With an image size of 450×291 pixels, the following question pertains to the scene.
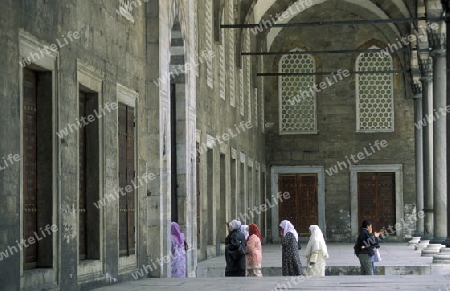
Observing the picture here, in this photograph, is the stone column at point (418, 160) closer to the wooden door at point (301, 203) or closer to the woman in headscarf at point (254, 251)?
the wooden door at point (301, 203)

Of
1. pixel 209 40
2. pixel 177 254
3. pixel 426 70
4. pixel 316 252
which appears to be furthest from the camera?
pixel 426 70

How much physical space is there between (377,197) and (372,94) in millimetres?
3323

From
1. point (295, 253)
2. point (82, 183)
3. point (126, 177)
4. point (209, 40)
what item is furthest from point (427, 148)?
point (82, 183)

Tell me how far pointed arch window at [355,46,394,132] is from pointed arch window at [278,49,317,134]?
145cm

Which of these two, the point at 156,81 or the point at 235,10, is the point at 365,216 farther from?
the point at 156,81

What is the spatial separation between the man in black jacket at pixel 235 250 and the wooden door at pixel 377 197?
1850 centimetres

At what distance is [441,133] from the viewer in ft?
68.9

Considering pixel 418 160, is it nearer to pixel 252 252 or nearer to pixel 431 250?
pixel 431 250

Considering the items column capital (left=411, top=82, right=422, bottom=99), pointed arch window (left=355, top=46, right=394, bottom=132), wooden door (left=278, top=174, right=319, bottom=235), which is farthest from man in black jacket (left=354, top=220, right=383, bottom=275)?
pointed arch window (left=355, top=46, right=394, bottom=132)

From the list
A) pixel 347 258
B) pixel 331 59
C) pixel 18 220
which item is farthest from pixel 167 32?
pixel 331 59

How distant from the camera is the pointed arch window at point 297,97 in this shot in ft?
105

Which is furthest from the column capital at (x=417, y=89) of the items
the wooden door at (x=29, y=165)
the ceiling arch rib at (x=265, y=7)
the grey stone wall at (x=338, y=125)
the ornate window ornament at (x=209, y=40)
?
the wooden door at (x=29, y=165)

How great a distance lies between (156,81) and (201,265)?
16.6 feet

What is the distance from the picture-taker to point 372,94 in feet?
105
